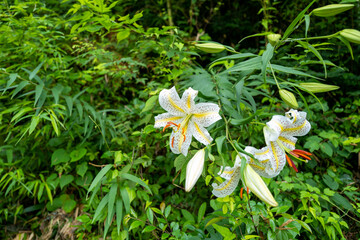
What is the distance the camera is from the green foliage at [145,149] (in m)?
0.81

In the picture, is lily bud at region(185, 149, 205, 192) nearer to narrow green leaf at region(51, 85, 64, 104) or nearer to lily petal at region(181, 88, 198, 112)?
lily petal at region(181, 88, 198, 112)

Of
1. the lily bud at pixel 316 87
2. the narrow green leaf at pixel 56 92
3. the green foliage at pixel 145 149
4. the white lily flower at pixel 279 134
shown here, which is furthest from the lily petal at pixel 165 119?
the narrow green leaf at pixel 56 92

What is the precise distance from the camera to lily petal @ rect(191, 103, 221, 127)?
0.61m

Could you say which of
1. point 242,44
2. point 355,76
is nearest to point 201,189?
point 355,76

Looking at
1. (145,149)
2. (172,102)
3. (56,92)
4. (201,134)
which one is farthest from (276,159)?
(56,92)

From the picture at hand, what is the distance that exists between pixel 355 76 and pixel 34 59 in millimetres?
1887

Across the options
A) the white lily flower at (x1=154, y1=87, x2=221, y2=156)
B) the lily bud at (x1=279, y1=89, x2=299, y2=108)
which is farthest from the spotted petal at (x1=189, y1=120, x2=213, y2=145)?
the lily bud at (x1=279, y1=89, x2=299, y2=108)

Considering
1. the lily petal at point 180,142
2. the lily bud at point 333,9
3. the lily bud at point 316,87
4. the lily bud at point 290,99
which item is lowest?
the lily petal at point 180,142

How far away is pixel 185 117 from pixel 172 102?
7 centimetres

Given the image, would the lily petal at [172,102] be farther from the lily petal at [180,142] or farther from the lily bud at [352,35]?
the lily bud at [352,35]

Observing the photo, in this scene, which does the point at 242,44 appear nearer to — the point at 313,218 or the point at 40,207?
the point at 313,218

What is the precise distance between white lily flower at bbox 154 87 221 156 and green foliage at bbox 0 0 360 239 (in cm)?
12

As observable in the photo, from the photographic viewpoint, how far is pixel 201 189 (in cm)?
108

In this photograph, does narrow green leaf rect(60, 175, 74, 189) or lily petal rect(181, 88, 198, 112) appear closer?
lily petal rect(181, 88, 198, 112)
